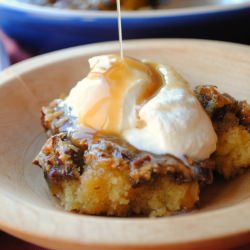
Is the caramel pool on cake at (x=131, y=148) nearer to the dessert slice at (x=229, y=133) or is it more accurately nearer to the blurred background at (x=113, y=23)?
the dessert slice at (x=229, y=133)

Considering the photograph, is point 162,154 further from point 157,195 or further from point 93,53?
point 93,53

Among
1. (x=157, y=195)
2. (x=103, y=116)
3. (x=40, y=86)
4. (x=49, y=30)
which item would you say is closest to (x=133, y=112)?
(x=103, y=116)

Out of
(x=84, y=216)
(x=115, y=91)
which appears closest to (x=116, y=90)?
(x=115, y=91)

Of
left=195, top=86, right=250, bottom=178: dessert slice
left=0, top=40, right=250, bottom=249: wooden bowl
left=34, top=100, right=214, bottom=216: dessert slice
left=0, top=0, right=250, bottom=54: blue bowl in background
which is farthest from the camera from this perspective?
left=0, top=0, right=250, bottom=54: blue bowl in background

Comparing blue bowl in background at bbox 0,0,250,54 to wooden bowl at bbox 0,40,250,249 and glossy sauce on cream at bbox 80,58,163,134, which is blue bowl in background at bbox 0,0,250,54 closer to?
wooden bowl at bbox 0,40,250,249

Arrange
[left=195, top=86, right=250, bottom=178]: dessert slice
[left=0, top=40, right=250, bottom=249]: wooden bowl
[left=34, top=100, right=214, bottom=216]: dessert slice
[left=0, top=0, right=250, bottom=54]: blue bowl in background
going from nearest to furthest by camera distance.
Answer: [left=0, top=40, right=250, bottom=249]: wooden bowl < [left=34, top=100, right=214, bottom=216]: dessert slice < [left=195, top=86, right=250, bottom=178]: dessert slice < [left=0, top=0, right=250, bottom=54]: blue bowl in background

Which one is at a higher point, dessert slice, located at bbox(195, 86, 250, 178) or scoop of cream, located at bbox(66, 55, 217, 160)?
scoop of cream, located at bbox(66, 55, 217, 160)

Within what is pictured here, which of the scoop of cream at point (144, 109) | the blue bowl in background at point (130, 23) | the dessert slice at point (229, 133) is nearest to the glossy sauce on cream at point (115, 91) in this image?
the scoop of cream at point (144, 109)

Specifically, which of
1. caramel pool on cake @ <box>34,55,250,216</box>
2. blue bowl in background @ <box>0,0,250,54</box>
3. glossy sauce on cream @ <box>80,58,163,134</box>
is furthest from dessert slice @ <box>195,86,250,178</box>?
blue bowl in background @ <box>0,0,250,54</box>

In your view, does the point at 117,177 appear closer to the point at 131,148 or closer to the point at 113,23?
the point at 131,148
